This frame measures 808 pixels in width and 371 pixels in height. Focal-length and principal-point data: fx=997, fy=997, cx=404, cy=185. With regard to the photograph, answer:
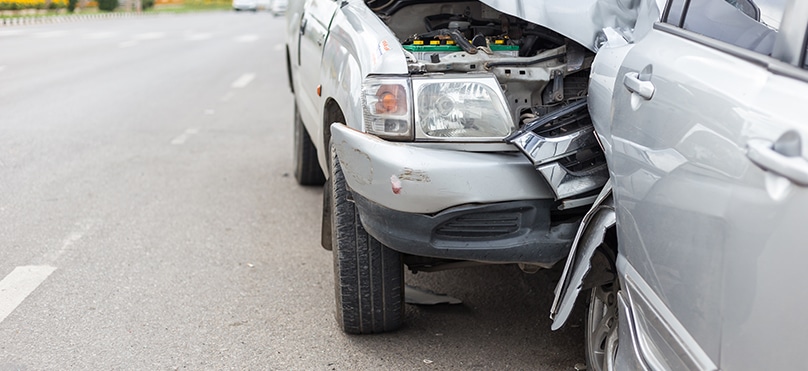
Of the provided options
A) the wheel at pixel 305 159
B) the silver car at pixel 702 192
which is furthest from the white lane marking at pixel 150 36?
the silver car at pixel 702 192

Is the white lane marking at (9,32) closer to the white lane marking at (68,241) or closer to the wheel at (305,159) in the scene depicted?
the wheel at (305,159)

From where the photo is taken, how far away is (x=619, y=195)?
282cm

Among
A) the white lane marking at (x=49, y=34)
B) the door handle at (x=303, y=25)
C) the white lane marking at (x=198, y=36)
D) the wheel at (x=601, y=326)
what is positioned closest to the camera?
the wheel at (x=601, y=326)

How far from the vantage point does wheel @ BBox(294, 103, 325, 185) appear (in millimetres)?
6699

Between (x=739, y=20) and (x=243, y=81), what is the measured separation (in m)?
12.1

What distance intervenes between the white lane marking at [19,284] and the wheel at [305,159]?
2090mm

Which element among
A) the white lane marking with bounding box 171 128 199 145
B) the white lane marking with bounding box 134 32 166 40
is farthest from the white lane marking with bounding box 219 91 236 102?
the white lane marking with bounding box 134 32 166 40

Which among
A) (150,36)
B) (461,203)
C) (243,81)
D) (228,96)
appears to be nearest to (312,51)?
(461,203)

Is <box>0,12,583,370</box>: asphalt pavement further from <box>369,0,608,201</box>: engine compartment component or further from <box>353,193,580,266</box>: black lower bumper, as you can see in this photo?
<box>369,0,608,201</box>: engine compartment component

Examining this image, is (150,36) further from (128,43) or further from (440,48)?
(440,48)

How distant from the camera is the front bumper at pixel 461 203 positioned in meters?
3.29

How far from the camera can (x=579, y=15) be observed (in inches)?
148

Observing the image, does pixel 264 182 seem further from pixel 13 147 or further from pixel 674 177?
pixel 674 177

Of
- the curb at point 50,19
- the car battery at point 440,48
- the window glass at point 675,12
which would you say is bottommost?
the curb at point 50,19
